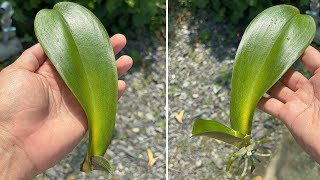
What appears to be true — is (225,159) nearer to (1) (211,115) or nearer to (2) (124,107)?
(1) (211,115)

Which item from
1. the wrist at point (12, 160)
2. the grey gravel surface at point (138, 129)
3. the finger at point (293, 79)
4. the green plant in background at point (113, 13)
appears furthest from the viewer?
the green plant in background at point (113, 13)

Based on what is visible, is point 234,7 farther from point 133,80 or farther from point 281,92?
point 281,92

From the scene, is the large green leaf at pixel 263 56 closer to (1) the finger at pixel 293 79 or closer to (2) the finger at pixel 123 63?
(1) the finger at pixel 293 79

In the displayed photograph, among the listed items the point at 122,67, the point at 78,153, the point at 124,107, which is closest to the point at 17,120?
the point at 122,67

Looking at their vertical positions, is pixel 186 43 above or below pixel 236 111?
below

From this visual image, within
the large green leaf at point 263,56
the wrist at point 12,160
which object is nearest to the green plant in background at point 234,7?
the large green leaf at point 263,56

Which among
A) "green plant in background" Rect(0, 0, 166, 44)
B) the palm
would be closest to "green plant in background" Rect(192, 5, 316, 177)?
the palm
